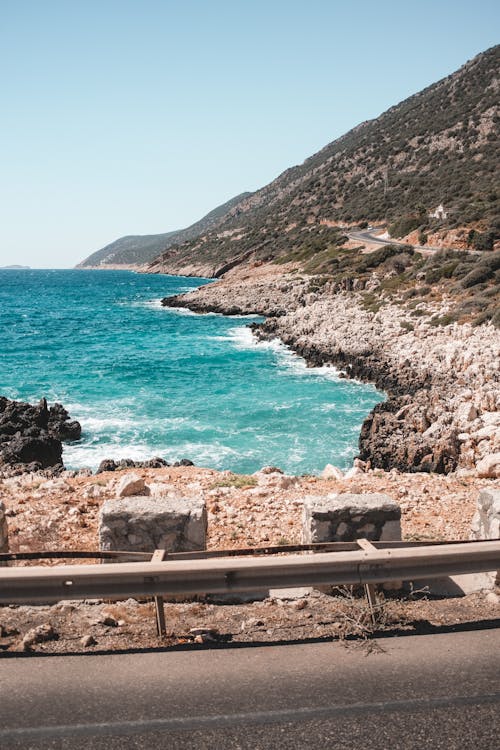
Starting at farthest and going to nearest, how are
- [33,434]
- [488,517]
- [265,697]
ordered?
[33,434] → [488,517] → [265,697]

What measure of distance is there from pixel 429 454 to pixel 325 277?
44.2 m

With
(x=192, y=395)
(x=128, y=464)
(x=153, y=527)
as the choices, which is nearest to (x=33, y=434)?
(x=128, y=464)

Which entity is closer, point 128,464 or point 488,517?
point 488,517

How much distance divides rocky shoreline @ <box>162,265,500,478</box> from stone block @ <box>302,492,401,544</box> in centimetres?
623

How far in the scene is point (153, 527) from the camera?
596cm

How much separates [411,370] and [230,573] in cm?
2232

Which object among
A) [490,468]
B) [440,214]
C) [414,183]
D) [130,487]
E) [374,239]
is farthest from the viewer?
[414,183]

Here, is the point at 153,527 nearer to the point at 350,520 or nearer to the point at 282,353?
the point at 350,520

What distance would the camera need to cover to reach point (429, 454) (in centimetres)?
1609

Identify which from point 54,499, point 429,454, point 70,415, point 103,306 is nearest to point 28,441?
point 70,415

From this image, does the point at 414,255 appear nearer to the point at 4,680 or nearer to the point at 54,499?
the point at 54,499

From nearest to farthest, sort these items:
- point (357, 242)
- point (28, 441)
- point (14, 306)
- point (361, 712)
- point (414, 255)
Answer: point (361, 712), point (28, 441), point (414, 255), point (357, 242), point (14, 306)

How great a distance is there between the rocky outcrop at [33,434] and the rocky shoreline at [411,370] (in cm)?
1091

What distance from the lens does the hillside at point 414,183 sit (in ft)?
213
